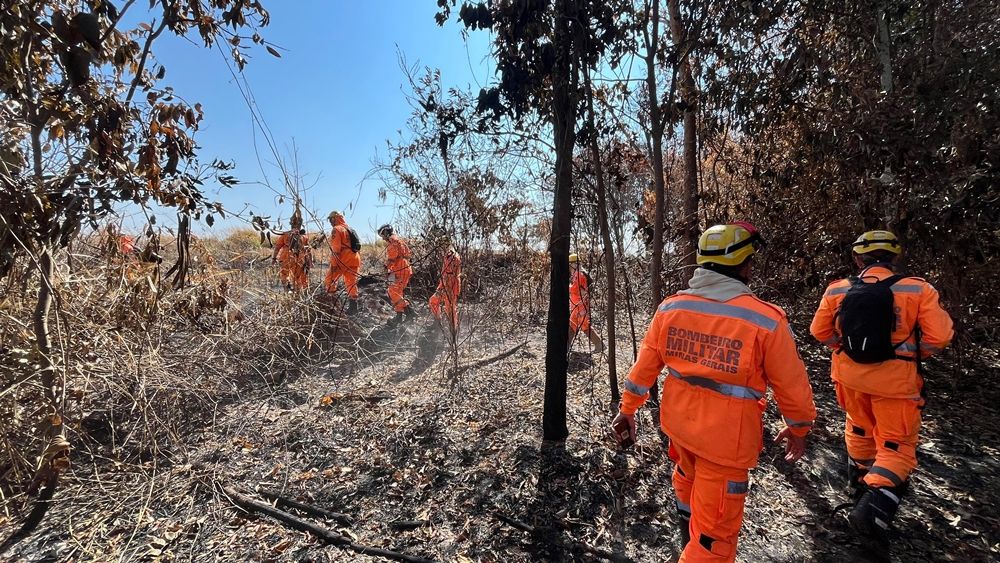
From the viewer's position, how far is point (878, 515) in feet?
7.95

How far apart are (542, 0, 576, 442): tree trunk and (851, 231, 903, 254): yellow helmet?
2.05 meters

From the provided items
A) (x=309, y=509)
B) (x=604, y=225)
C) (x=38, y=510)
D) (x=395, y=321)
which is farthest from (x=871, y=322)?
(x=395, y=321)

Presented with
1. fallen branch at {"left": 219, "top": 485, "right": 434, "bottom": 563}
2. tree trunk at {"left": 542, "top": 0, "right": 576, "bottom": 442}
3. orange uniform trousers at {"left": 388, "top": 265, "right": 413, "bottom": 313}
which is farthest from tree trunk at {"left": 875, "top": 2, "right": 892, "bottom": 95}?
orange uniform trousers at {"left": 388, "top": 265, "right": 413, "bottom": 313}

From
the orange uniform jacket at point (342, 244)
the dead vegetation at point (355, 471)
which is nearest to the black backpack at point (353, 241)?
the orange uniform jacket at point (342, 244)

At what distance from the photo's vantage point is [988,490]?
3.00 meters

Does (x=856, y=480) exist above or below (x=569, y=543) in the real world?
above

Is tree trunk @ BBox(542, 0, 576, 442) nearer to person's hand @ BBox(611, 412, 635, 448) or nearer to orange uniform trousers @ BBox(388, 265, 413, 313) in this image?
person's hand @ BBox(611, 412, 635, 448)

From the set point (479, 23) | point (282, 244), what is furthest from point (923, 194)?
point (282, 244)

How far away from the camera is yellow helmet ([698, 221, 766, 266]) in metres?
1.98

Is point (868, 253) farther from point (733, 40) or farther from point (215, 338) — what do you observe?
point (215, 338)

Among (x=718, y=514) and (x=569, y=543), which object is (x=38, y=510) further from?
(x=718, y=514)

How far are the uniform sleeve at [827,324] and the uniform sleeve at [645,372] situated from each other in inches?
64.1

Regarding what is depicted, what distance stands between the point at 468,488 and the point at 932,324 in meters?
3.21

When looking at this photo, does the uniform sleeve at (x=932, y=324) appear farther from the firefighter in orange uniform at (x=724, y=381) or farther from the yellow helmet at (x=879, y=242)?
the firefighter in orange uniform at (x=724, y=381)
